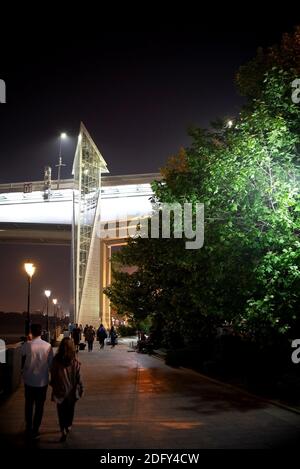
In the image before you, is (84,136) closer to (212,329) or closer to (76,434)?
(212,329)

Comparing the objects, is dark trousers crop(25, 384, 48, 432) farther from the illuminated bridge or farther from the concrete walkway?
the illuminated bridge

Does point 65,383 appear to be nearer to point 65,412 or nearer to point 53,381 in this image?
point 53,381

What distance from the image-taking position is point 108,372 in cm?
1794

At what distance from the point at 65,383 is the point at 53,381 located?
183mm

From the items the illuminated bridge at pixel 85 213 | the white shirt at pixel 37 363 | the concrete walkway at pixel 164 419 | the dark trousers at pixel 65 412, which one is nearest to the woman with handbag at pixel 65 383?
the dark trousers at pixel 65 412

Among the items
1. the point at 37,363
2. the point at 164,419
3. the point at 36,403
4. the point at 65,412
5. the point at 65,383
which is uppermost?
the point at 37,363

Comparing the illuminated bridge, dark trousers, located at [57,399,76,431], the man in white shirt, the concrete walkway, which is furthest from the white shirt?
the illuminated bridge

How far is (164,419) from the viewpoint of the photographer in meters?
9.34

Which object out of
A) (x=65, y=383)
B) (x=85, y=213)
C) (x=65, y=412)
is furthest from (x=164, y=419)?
(x=85, y=213)

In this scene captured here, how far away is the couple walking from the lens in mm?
7648

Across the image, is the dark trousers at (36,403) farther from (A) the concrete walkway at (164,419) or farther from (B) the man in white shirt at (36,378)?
(A) the concrete walkway at (164,419)

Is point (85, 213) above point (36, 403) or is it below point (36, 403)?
above
